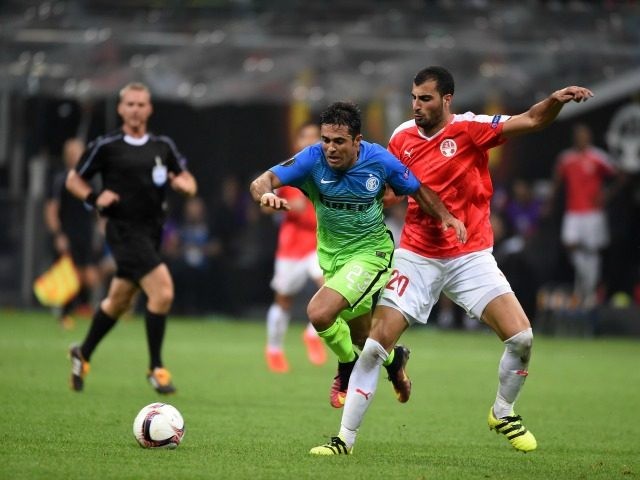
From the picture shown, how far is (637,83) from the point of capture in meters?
21.0

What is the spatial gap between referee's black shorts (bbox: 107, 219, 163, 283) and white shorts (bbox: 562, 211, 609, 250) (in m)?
10.9

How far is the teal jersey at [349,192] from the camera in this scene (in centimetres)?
864

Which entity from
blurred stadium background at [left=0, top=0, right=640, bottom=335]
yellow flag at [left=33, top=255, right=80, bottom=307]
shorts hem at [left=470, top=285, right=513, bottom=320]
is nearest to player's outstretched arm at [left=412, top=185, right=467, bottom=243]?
shorts hem at [left=470, top=285, right=513, bottom=320]

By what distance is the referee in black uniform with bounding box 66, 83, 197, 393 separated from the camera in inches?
460

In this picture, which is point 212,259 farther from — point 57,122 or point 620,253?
point 620,253

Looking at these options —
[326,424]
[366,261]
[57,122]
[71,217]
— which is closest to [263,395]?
[326,424]

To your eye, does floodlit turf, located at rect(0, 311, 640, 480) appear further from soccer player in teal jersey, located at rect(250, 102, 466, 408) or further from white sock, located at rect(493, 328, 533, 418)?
soccer player in teal jersey, located at rect(250, 102, 466, 408)

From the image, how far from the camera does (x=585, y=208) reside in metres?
21.3

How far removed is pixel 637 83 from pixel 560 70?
47.1 inches

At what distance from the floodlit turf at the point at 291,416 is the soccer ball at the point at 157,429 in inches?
3.6

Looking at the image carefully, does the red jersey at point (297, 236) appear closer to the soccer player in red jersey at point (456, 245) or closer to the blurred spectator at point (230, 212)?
the soccer player in red jersey at point (456, 245)

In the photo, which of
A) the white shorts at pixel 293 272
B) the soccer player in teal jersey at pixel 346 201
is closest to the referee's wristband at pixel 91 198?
the soccer player in teal jersey at pixel 346 201

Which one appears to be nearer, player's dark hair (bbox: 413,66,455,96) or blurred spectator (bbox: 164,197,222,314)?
player's dark hair (bbox: 413,66,455,96)

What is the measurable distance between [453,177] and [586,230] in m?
12.8
